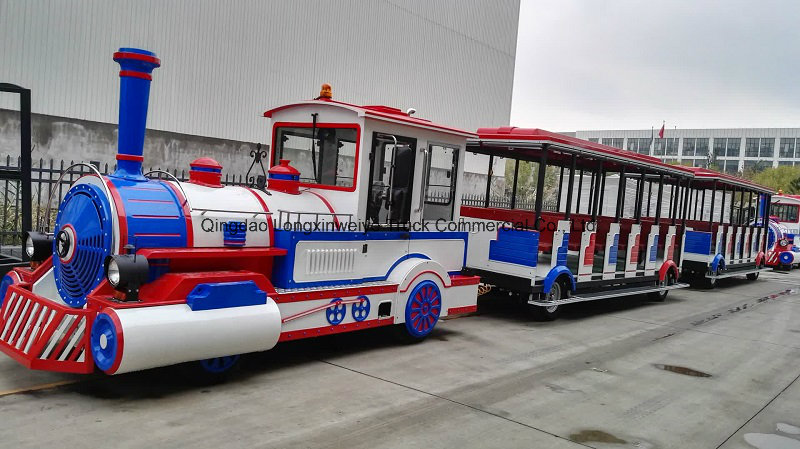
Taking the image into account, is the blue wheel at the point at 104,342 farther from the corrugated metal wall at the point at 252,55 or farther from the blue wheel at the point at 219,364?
the corrugated metal wall at the point at 252,55

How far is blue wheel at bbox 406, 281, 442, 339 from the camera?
24.8ft

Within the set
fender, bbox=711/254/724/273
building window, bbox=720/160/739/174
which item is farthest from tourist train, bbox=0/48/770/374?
building window, bbox=720/160/739/174

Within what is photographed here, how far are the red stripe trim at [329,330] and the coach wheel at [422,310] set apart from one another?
33 centimetres

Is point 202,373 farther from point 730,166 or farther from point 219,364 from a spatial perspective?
point 730,166

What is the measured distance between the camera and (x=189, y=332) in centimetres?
511

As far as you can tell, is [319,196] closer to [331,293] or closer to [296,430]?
[331,293]

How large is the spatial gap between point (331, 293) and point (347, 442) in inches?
86.0

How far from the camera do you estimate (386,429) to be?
194 inches

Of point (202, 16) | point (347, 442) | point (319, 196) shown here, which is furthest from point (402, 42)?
point (347, 442)

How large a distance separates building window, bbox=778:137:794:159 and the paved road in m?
70.8

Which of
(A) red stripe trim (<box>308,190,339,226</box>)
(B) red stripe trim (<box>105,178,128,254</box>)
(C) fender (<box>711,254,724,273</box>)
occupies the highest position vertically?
(A) red stripe trim (<box>308,190,339,226</box>)

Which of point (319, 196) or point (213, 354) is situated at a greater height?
point (319, 196)

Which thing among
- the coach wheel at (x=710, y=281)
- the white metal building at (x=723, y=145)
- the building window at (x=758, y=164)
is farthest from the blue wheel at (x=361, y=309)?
the building window at (x=758, y=164)

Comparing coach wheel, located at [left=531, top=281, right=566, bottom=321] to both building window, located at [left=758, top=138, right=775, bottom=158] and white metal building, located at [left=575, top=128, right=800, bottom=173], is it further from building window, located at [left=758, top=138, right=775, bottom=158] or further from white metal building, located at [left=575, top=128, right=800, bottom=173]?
building window, located at [left=758, top=138, right=775, bottom=158]
